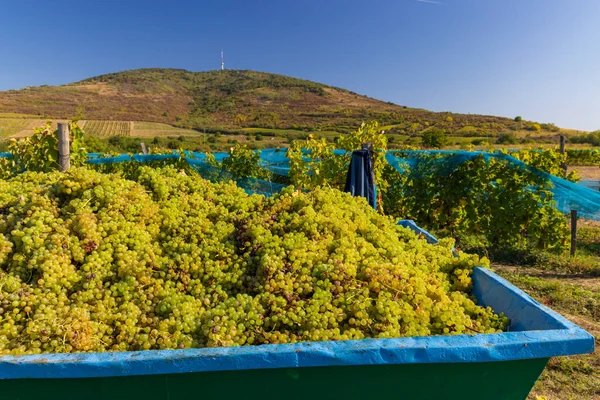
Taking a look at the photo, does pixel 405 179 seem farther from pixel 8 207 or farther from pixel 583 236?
pixel 8 207

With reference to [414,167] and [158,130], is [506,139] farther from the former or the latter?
[158,130]

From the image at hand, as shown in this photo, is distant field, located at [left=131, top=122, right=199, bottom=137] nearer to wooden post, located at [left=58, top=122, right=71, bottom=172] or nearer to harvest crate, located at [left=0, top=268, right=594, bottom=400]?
wooden post, located at [left=58, top=122, right=71, bottom=172]

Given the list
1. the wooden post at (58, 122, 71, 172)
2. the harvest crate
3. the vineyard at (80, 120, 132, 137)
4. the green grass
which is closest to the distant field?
the vineyard at (80, 120, 132, 137)

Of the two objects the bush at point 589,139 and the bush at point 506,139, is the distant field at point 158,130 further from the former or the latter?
the bush at point 589,139

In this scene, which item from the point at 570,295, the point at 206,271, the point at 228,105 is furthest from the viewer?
the point at 228,105

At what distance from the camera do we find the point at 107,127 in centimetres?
5425

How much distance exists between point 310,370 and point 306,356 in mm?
93


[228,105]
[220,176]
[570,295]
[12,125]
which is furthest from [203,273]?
[228,105]

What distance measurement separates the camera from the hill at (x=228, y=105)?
190 feet

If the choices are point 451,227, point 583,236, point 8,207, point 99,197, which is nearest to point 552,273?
point 451,227

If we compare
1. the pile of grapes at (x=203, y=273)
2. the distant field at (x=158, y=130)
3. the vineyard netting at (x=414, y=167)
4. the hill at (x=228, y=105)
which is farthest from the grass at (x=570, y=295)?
the distant field at (x=158, y=130)

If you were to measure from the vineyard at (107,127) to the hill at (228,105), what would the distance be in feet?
20.1

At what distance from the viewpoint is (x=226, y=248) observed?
7.00ft

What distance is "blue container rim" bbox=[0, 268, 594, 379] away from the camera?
1412mm
